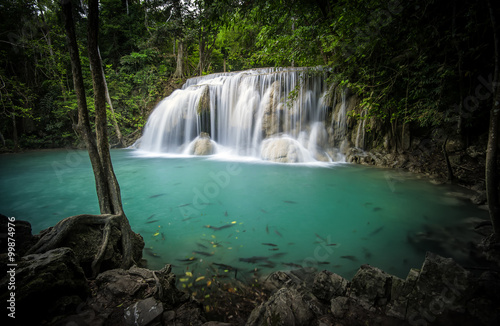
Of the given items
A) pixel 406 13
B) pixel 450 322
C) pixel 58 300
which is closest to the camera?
pixel 58 300

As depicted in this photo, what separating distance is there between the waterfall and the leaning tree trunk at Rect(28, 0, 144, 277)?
8.97 meters

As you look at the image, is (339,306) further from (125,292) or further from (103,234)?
(103,234)

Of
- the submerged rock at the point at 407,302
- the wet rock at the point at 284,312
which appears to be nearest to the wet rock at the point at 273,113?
the submerged rock at the point at 407,302

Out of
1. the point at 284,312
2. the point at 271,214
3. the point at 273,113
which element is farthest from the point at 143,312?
the point at 273,113

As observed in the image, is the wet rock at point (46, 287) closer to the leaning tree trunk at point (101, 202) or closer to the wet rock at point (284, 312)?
the leaning tree trunk at point (101, 202)

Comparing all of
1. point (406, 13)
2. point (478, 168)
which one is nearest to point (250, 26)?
point (406, 13)

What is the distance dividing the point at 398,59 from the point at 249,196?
6147 mm

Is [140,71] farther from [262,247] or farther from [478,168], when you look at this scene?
[478,168]

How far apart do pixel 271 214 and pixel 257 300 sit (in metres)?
2.68

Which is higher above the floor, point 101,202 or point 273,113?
point 273,113

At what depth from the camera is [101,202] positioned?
2844mm

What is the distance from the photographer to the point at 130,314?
1564 millimetres

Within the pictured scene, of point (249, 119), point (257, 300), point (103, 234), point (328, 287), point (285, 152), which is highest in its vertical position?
point (249, 119)

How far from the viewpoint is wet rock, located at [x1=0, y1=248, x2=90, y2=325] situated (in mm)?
1354
